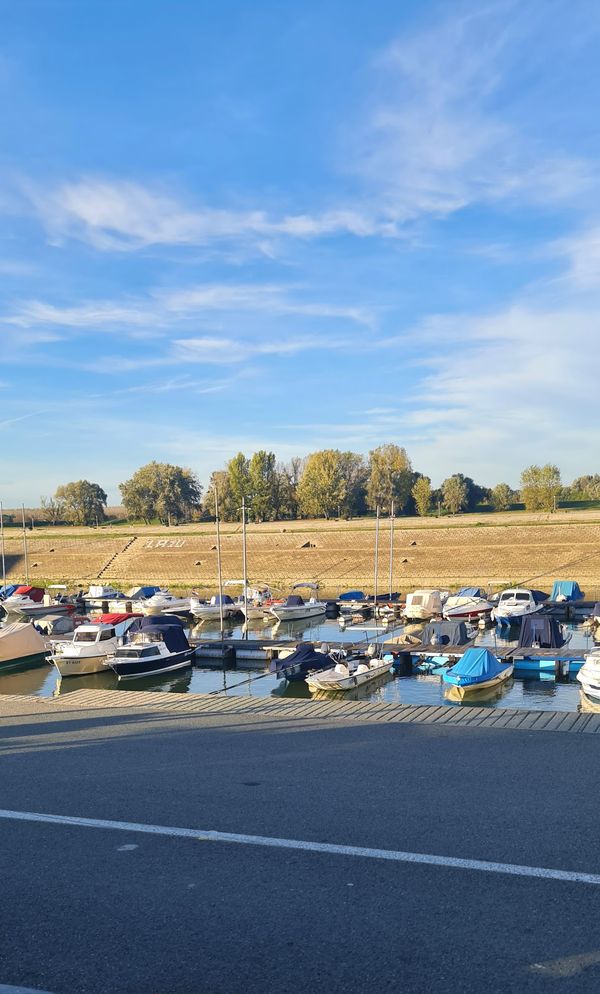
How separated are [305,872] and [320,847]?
0.63 m

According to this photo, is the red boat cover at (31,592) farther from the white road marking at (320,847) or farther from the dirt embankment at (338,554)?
the white road marking at (320,847)

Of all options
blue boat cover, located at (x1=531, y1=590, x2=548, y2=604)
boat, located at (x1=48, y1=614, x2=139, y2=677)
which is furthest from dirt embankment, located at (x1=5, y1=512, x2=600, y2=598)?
boat, located at (x1=48, y1=614, x2=139, y2=677)

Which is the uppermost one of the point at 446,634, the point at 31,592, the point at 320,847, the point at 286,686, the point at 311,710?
the point at 320,847

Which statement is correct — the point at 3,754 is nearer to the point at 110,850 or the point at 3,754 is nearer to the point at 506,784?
the point at 110,850

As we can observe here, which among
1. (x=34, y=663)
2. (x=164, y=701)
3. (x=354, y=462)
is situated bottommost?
(x=34, y=663)

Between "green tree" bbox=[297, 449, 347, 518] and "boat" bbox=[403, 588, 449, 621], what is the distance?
78.9 metres

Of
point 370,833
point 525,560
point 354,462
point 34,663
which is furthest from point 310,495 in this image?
point 370,833

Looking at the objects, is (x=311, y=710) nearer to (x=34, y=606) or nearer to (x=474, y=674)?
(x=474, y=674)

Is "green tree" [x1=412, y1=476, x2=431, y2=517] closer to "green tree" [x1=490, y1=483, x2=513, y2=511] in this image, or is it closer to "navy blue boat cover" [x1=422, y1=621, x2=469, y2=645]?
"green tree" [x1=490, y1=483, x2=513, y2=511]

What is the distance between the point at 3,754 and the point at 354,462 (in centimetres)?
13093

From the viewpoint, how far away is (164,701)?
17828 millimetres

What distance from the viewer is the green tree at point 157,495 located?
466 ft

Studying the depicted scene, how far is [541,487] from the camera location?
4673 inches

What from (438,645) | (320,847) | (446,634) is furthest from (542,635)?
(320,847)
